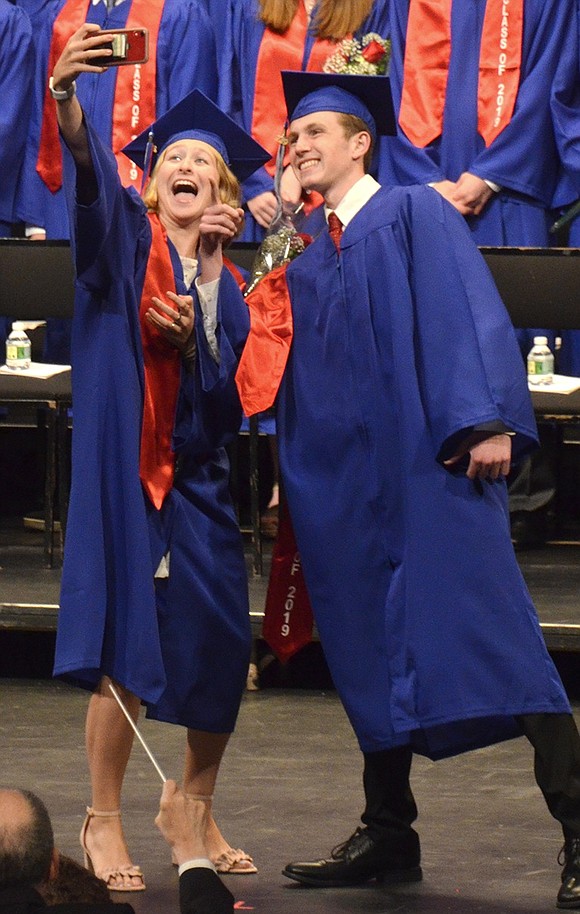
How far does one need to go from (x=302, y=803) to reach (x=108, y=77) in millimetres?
3552

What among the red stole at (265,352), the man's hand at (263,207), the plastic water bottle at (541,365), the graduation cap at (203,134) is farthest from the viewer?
the man's hand at (263,207)

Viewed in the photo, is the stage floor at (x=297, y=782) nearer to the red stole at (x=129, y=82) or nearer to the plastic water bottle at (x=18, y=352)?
the plastic water bottle at (x=18, y=352)

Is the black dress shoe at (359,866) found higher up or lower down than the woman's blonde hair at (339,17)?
lower down

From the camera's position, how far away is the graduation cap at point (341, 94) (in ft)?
13.2

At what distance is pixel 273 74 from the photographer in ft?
22.1

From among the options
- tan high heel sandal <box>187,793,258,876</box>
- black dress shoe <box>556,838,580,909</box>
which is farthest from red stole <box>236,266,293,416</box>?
black dress shoe <box>556,838,580,909</box>

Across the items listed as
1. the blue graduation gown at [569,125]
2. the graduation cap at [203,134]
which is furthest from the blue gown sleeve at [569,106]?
the graduation cap at [203,134]

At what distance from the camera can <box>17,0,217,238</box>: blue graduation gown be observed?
6.95 metres

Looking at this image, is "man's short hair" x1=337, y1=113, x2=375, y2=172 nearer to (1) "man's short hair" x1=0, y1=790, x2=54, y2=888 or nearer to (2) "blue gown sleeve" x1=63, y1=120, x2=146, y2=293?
(2) "blue gown sleeve" x1=63, y1=120, x2=146, y2=293

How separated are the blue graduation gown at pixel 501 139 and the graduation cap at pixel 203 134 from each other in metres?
2.56

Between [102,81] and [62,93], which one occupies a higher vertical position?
[102,81]

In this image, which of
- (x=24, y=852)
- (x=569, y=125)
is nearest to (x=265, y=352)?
(x=24, y=852)

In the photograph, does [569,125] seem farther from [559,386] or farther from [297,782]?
[297,782]

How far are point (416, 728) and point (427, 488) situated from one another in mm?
520
